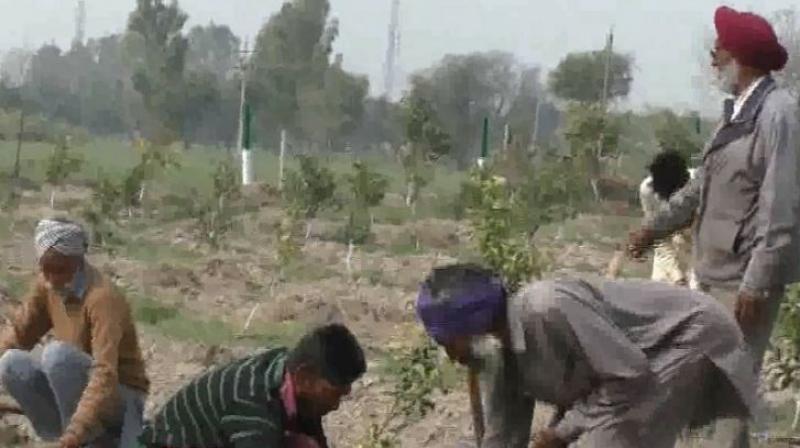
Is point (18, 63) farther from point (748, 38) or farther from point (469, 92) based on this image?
point (748, 38)

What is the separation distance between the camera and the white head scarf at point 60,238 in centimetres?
450

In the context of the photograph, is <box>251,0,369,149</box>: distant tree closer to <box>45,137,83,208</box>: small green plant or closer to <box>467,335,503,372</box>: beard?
<box>45,137,83,208</box>: small green plant

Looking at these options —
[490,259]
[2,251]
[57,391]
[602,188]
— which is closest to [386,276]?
[2,251]

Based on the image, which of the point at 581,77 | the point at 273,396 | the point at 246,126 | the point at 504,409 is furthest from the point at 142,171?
the point at 581,77

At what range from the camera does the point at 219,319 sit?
9641 mm

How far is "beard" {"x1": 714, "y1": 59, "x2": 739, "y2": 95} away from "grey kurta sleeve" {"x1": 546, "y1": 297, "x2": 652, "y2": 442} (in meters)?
1.10

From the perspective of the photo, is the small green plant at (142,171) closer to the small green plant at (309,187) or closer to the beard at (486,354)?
the small green plant at (309,187)

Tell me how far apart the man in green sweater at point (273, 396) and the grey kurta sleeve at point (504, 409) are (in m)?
0.32

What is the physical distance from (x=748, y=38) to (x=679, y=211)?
657 millimetres

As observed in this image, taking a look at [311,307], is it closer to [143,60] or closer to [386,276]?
[386,276]

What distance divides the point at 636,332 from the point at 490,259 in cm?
222

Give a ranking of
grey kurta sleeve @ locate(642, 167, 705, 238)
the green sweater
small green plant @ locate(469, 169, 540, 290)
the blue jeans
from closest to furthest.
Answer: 1. the green sweater
2. grey kurta sleeve @ locate(642, 167, 705, 238)
3. the blue jeans
4. small green plant @ locate(469, 169, 540, 290)

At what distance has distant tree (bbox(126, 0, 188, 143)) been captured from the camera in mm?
39312

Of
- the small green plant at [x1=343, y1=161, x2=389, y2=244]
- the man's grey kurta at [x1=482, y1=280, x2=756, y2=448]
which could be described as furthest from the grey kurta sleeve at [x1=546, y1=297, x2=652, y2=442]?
the small green plant at [x1=343, y1=161, x2=389, y2=244]
